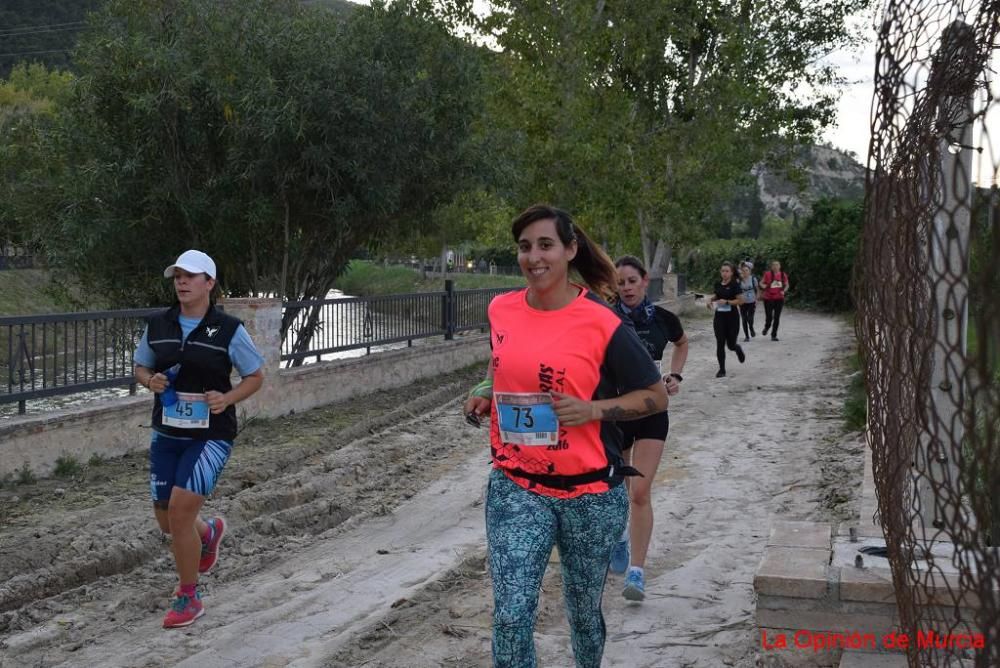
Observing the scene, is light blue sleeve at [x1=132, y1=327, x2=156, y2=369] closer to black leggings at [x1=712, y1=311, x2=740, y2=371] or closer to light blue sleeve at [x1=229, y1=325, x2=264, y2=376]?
light blue sleeve at [x1=229, y1=325, x2=264, y2=376]

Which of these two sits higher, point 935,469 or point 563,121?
point 563,121

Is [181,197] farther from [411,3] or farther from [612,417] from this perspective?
[612,417]

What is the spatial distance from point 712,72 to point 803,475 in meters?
24.7

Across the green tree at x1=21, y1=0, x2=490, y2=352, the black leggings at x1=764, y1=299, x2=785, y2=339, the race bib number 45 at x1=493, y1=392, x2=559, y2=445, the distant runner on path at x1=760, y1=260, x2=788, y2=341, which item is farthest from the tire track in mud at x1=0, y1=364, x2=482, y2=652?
the black leggings at x1=764, y1=299, x2=785, y2=339

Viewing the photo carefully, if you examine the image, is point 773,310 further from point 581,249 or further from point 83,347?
point 581,249

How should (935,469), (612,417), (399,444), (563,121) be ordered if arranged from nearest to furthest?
(612,417) → (935,469) → (399,444) → (563,121)

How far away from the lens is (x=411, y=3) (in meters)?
15.5

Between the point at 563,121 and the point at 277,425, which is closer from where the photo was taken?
the point at 277,425

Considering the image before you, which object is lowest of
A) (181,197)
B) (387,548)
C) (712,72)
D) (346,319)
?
(387,548)

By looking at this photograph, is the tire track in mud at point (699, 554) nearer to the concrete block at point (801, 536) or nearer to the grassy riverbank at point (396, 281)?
the concrete block at point (801, 536)

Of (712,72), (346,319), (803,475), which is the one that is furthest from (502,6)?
(803,475)

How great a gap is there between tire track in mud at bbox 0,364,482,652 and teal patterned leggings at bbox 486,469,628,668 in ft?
10.6

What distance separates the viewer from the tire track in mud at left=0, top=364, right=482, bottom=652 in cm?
661

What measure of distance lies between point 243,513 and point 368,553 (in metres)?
1.57
